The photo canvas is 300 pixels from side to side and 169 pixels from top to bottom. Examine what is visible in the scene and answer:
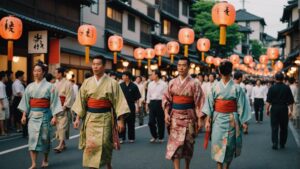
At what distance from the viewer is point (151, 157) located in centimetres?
849

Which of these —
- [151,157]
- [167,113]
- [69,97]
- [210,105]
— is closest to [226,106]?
[210,105]

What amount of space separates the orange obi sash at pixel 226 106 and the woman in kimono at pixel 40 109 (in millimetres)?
3030

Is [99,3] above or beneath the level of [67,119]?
above

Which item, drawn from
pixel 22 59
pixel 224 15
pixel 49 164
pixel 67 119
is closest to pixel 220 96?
pixel 49 164

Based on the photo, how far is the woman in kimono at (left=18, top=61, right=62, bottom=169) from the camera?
7.24 metres

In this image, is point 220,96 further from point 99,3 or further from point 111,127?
point 99,3

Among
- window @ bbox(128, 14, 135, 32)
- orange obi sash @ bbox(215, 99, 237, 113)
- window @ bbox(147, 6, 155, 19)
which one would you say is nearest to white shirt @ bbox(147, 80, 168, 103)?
orange obi sash @ bbox(215, 99, 237, 113)

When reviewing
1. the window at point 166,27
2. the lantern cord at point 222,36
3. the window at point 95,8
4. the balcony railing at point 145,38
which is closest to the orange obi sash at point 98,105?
the lantern cord at point 222,36

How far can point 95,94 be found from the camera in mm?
5934

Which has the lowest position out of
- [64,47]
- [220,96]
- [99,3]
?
[220,96]

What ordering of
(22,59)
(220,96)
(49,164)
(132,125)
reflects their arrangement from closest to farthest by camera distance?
(220,96), (49,164), (132,125), (22,59)

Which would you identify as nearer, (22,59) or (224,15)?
(224,15)

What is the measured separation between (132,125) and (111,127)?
5081 mm

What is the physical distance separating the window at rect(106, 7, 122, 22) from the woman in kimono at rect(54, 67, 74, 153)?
19.6 meters
